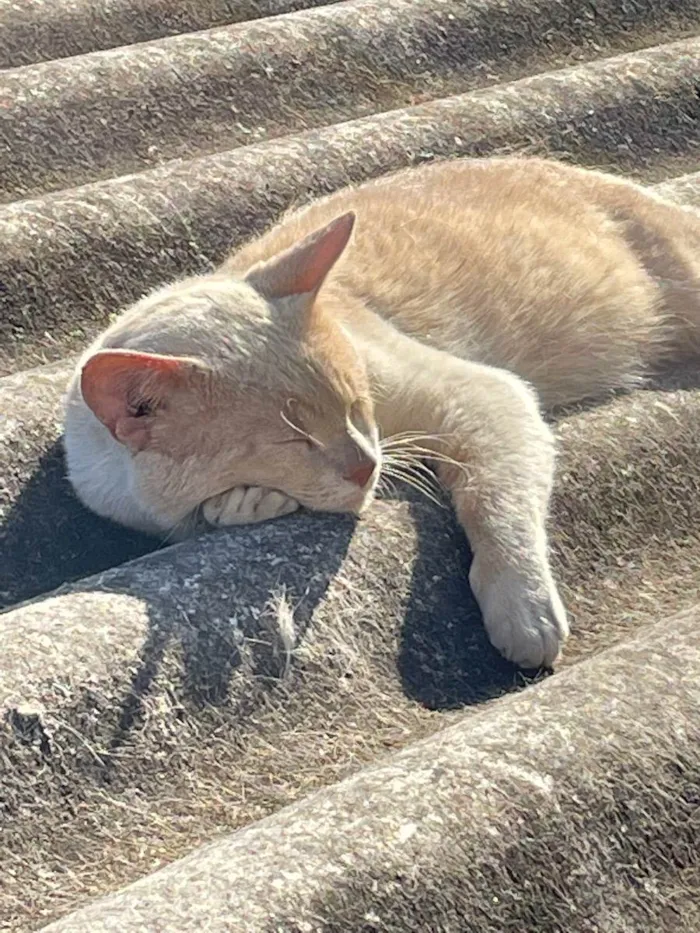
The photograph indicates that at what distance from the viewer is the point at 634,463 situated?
2234mm

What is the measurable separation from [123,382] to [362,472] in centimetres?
39

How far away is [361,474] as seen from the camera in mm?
2145

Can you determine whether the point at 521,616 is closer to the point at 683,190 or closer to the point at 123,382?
the point at 123,382

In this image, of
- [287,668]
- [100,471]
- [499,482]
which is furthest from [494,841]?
[100,471]

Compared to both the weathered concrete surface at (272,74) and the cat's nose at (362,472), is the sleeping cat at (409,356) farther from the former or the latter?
the weathered concrete surface at (272,74)

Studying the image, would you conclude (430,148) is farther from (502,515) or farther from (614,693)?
(614,693)

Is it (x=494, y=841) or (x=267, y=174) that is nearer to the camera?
(x=494, y=841)

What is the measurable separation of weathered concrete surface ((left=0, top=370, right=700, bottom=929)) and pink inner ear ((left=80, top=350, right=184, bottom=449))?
0.79ft

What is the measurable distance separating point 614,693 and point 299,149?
1657mm

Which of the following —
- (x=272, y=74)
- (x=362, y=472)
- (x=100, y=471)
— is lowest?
(x=100, y=471)

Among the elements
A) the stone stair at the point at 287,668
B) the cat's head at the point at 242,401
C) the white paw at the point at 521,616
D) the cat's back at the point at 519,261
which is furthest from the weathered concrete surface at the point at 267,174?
the white paw at the point at 521,616

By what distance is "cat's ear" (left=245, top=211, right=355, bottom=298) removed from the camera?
7.45ft

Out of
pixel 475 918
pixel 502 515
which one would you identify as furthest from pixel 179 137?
pixel 475 918

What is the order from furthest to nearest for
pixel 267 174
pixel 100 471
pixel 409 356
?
1. pixel 267 174
2. pixel 409 356
3. pixel 100 471
